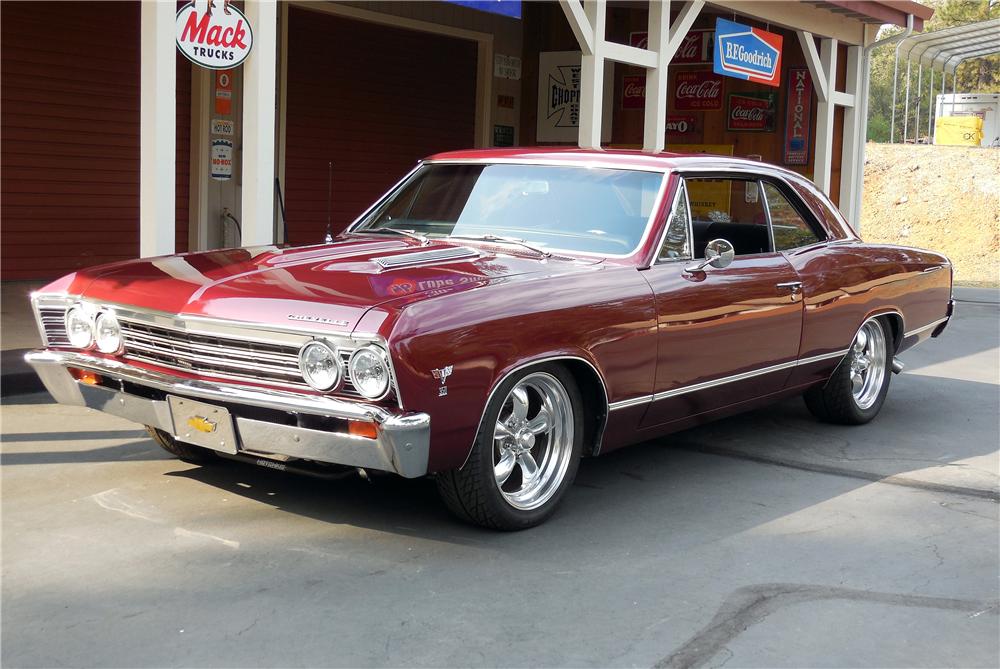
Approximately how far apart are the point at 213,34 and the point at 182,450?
3.21m

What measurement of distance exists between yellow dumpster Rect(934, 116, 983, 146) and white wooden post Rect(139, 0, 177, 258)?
3711 cm

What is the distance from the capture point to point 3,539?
4316 millimetres

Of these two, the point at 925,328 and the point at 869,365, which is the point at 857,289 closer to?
the point at 869,365

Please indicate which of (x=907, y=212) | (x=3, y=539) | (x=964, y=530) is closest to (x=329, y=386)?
(x=3, y=539)

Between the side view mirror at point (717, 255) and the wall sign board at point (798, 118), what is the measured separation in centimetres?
1094

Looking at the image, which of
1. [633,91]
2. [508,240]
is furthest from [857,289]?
[633,91]

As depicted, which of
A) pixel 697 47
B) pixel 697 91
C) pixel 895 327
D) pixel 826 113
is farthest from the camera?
pixel 697 91

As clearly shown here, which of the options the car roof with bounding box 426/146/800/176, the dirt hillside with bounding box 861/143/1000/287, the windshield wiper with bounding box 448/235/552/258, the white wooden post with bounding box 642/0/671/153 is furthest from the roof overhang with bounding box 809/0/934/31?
the dirt hillside with bounding box 861/143/1000/287

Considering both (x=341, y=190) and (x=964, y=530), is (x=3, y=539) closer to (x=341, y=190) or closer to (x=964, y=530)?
(x=964, y=530)

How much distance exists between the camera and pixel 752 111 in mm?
16156

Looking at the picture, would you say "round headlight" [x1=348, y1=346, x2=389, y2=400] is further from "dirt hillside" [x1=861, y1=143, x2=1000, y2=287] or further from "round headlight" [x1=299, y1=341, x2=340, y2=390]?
"dirt hillside" [x1=861, y1=143, x2=1000, y2=287]

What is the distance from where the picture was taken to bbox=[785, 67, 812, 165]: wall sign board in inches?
619

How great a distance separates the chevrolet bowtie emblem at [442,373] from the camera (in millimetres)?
4031

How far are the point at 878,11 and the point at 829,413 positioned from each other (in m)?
9.43
